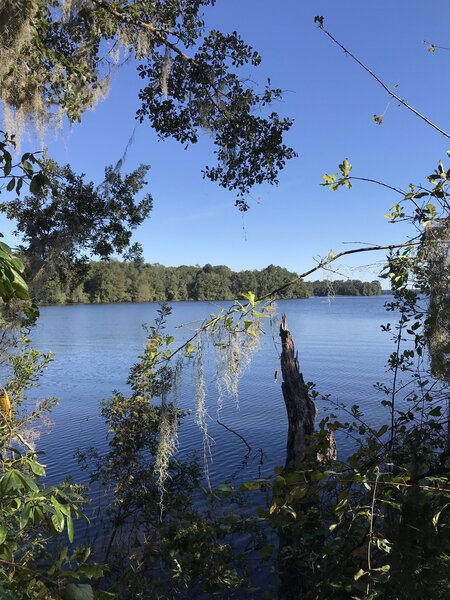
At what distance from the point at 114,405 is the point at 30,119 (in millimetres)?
3229

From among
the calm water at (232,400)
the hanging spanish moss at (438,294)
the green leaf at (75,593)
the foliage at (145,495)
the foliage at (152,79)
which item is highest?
the foliage at (152,79)

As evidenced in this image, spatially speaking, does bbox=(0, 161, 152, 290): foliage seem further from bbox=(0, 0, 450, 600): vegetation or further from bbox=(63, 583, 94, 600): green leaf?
bbox=(63, 583, 94, 600): green leaf

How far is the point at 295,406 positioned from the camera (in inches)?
184

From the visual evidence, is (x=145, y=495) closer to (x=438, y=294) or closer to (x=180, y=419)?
(x=180, y=419)

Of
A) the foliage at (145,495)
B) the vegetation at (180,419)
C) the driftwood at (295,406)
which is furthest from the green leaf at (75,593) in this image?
the driftwood at (295,406)

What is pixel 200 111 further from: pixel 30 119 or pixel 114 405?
pixel 114 405

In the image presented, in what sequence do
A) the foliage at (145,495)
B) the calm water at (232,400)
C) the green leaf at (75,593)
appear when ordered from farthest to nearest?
the calm water at (232,400), the foliage at (145,495), the green leaf at (75,593)

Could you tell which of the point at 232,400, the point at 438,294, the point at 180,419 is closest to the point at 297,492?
the point at 438,294

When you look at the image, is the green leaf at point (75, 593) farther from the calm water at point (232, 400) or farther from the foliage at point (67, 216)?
the foliage at point (67, 216)

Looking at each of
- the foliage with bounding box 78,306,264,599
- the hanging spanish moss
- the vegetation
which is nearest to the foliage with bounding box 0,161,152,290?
the vegetation

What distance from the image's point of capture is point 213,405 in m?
11.8

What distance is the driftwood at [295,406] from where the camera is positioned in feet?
14.9

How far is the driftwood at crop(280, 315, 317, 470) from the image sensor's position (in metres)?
4.55

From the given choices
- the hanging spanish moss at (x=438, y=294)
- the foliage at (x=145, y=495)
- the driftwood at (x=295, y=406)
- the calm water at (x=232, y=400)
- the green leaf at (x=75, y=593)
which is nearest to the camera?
the green leaf at (x=75, y=593)
